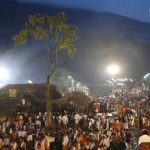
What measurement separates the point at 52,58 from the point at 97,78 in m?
63.8

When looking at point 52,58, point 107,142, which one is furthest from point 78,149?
point 52,58

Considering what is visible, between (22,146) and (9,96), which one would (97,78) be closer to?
(9,96)

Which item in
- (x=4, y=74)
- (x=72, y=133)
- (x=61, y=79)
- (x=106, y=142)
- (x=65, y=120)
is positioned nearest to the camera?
(x=106, y=142)

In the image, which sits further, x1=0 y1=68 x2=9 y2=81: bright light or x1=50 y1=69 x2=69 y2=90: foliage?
x1=0 y1=68 x2=9 y2=81: bright light

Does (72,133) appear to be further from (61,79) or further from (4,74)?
(4,74)

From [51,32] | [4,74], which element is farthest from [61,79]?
[51,32]

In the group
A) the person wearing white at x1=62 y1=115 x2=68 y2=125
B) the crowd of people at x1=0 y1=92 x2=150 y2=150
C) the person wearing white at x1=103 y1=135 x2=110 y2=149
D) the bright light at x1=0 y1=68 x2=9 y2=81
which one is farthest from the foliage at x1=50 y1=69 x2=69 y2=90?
the person wearing white at x1=103 y1=135 x2=110 y2=149

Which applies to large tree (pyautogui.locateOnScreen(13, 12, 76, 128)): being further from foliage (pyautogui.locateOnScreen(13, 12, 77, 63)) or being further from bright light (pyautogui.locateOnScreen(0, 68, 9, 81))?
bright light (pyautogui.locateOnScreen(0, 68, 9, 81))

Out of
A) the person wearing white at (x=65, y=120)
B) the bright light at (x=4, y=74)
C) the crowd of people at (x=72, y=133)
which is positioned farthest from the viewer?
the bright light at (x=4, y=74)

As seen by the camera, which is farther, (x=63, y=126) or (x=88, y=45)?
(x=88, y=45)

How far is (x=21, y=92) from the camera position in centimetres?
3816

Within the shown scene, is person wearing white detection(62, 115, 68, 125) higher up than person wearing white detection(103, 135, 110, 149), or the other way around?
person wearing white detection(62, 115, 68, 125)

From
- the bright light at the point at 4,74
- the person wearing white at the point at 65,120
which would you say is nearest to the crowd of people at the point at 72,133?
the person wearing white at the point at 65,120

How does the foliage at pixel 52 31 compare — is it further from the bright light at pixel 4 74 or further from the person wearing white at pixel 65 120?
the bright light at pixel 4 74
